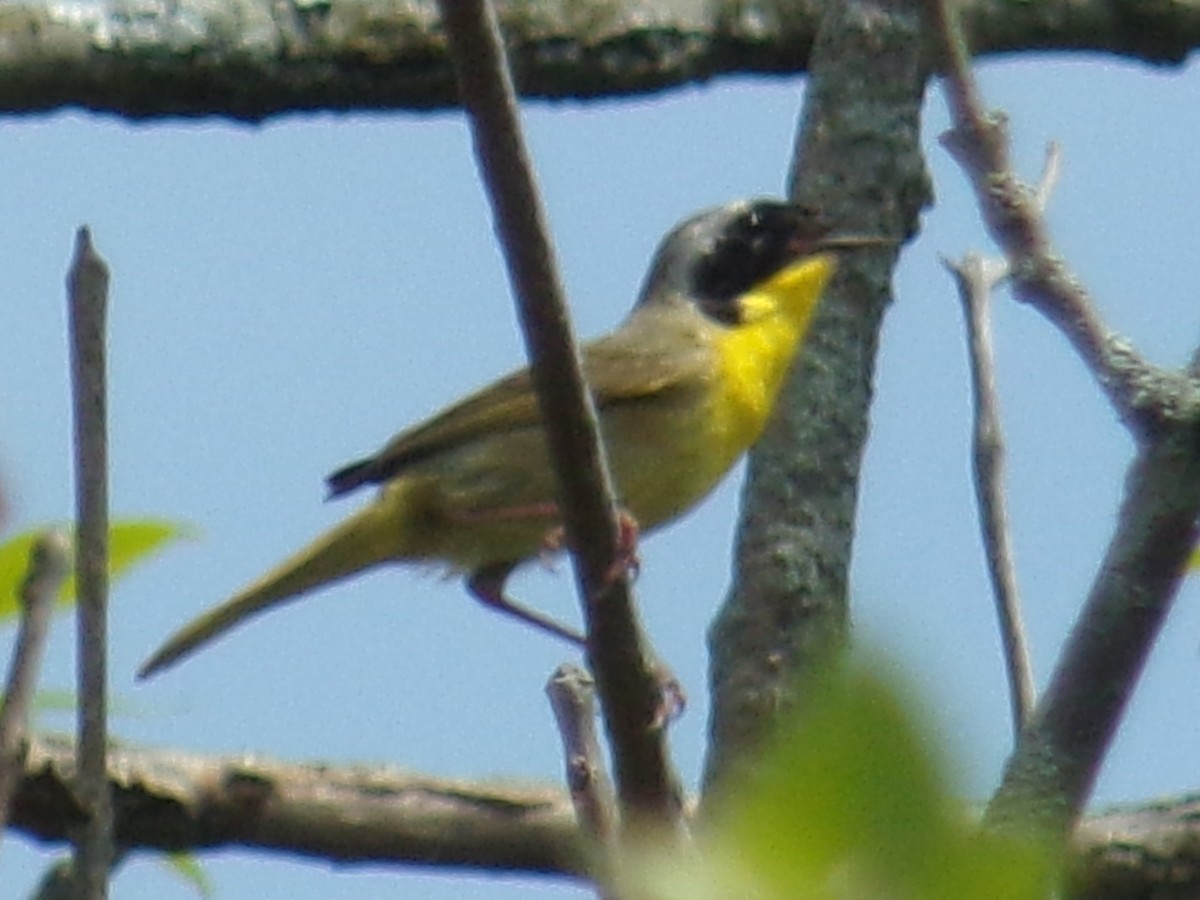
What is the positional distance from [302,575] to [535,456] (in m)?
0.66

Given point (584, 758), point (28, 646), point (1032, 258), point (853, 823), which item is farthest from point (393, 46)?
point (853, 823)

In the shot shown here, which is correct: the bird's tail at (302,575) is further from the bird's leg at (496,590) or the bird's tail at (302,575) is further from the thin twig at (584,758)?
the thin twig at (584,758)

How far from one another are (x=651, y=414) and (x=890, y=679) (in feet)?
15.3

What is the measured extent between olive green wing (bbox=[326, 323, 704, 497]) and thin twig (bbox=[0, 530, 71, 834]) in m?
4.06

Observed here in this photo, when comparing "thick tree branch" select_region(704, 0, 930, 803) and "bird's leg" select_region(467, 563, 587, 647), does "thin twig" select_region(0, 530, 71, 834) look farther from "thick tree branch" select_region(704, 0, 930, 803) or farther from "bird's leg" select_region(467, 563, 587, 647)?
"bird's leg" select_region(467, 563, 587, 647)

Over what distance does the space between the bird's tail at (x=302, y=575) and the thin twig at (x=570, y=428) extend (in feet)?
9.06

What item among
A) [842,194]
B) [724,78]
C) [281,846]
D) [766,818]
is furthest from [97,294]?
[724,78]

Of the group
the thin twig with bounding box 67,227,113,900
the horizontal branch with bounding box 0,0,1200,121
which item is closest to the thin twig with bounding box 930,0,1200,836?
the thin twig with bounding box 67,227,113,900

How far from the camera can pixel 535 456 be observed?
19.0ft

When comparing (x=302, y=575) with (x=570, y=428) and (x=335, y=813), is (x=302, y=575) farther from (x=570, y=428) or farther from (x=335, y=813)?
(x=570, y=428)

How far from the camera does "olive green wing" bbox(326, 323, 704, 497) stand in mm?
5707

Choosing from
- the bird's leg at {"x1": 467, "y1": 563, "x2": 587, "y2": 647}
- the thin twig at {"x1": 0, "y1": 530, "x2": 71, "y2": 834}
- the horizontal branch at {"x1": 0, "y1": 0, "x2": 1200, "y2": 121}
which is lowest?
the bird's leg at {"x1": 467, "y1": 563, "x2": 587, "y2": 647}

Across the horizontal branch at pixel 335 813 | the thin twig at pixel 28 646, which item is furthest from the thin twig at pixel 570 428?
the horizontal branch at pixel 335 813

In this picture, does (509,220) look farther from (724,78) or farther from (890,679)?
(724,78)
